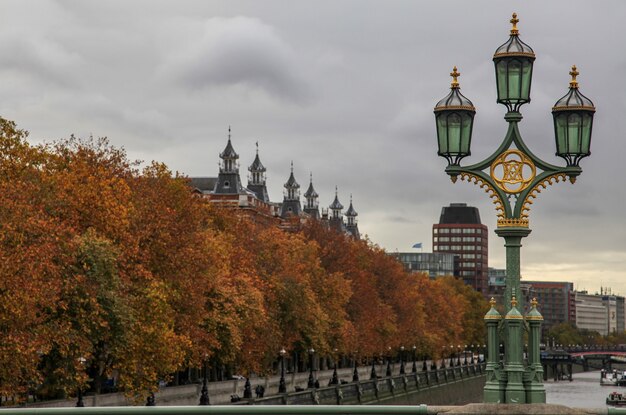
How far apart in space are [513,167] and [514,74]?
1.66 metres

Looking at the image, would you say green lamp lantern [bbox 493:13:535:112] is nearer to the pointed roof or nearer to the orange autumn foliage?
the orange autumn foliage

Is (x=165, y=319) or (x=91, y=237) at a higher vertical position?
(x=91, y=237)

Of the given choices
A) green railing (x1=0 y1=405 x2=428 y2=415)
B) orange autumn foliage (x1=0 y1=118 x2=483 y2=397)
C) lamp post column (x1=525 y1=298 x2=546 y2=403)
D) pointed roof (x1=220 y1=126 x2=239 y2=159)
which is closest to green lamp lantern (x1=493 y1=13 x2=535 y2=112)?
lamp post column (x1=525 y1=298 x2=546 y2=403)

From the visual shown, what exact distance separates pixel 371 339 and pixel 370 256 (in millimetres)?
22466

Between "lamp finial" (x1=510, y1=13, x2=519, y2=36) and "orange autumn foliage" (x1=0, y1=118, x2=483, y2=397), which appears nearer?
"lamp finial" (x1=510, y1=13, x2=519, y2=36)

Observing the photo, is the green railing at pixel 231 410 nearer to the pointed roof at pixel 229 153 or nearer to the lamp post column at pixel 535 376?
the lamp post column at pixel 535 376

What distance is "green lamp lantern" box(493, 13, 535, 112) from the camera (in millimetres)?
21109

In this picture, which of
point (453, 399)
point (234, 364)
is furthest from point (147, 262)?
point (453, 399)

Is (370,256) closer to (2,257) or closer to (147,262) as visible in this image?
(147,262)

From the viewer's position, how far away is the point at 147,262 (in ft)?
211

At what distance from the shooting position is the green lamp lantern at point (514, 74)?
21109mm

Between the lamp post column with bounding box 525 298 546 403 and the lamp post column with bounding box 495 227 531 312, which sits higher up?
the lamp post column with bounding box 495 227 531 312

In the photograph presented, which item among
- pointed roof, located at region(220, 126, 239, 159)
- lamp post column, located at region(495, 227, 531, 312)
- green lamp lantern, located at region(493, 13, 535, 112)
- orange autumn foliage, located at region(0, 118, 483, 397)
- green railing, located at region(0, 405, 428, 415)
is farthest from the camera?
pointed roof, located at region(220, 126, 239, 159)

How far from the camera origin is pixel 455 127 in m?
21.5
